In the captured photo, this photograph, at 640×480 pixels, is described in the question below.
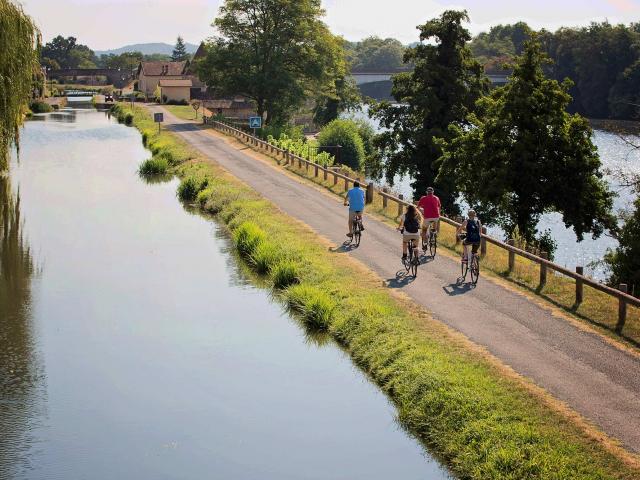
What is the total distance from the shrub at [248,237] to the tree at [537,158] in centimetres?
1120

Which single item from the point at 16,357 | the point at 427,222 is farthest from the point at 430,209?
the point at 16,357

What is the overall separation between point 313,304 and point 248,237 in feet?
28.4

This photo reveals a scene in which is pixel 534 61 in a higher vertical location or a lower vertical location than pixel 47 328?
higher

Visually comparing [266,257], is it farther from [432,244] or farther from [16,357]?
[16,357]

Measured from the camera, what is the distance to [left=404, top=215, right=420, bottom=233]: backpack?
22.8 m

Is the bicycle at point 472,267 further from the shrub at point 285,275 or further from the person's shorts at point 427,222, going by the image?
the shrub at point 285,275

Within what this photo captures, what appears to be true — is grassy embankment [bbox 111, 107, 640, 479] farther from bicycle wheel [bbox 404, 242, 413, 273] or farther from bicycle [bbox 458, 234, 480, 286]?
bicycle [bbox 458, 234, 480, 286]

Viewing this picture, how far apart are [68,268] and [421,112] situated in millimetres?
27148

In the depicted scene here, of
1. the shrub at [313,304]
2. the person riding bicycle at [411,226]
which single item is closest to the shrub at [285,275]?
the shrub at [313,304]

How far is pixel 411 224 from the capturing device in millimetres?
22828

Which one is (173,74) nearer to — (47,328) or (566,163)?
(566,163)

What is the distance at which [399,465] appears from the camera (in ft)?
45.4

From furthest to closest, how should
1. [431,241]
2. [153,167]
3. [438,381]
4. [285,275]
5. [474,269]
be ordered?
[153,167] → [431,241] → [285,275] → [474,269] → [438,381]

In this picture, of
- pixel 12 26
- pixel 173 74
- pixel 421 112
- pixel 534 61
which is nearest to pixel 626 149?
pixel 421 112
